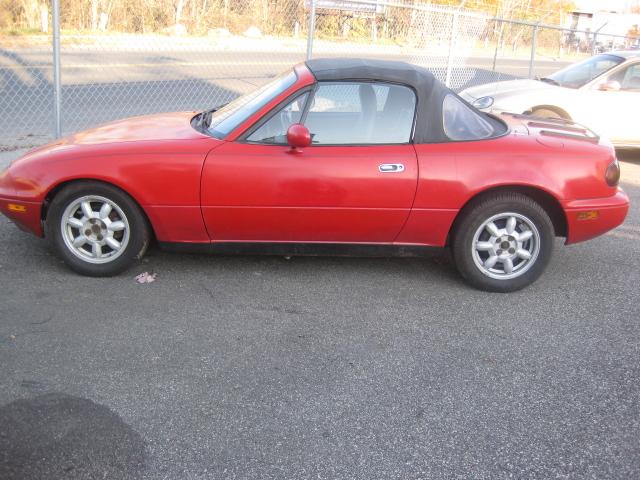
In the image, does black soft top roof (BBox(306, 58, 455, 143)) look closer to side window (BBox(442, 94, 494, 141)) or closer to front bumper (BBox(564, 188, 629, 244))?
side window (BBox(442, 94, 494, 141))

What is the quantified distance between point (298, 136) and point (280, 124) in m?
0.29

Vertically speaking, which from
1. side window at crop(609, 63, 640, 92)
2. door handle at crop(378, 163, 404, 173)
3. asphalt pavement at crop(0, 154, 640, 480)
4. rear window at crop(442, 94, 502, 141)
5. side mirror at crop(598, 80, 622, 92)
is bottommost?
asphalt pavement at crop(0, 154, 640, 480)

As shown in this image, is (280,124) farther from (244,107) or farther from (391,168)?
(391,168)

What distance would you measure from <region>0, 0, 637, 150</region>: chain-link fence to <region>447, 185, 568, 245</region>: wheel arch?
19.0 ft

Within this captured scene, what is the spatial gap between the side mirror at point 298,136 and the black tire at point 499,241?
3.95ft

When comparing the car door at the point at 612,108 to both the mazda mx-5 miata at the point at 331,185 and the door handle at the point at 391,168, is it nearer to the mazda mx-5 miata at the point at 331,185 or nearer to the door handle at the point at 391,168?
the mazda mx-5 miata at the point at 331,185

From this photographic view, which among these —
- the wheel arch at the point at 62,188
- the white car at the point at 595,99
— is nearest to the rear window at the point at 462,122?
the wheel arch at the point at 62,188

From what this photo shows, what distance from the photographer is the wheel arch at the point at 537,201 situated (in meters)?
4.60

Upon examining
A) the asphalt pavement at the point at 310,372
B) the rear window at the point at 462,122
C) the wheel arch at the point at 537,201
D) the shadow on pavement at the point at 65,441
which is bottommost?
the shadow on pavement at the point at 65,441

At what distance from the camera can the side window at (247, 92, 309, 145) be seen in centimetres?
454

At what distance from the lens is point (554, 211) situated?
4.75m

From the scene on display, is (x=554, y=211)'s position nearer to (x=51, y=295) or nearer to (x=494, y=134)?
(x=494, y=134)

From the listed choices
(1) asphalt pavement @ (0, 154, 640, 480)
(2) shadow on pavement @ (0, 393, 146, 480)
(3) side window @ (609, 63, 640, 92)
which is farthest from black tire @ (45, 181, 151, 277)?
(3) side window @ (609, 63, 640, 92)

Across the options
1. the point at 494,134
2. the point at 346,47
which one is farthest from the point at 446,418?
the point at 346,47
